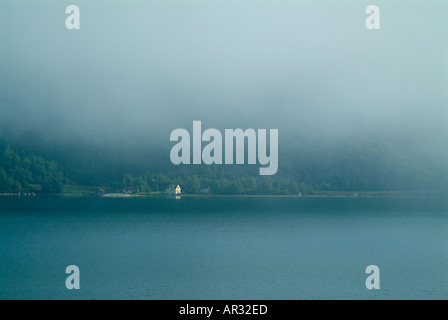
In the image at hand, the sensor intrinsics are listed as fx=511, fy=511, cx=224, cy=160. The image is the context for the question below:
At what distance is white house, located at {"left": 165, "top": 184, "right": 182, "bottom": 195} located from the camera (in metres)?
69.3

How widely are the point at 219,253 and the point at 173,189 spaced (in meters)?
33.4

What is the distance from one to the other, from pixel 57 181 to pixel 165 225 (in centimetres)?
2894

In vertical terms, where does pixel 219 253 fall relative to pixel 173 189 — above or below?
below

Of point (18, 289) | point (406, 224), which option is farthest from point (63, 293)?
point (406, 224)

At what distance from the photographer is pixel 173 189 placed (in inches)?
2778

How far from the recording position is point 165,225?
54188 millimetres

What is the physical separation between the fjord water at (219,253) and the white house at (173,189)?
9.10 ft

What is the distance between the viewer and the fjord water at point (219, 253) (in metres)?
27.3

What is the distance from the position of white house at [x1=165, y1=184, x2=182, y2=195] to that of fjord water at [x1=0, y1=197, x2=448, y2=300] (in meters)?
2.77

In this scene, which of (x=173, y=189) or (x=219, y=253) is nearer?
(x=219, y=253)

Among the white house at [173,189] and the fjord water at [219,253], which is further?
the white house at [173,189]

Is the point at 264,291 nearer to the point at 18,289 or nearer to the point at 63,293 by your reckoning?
Result: the point at 63,293

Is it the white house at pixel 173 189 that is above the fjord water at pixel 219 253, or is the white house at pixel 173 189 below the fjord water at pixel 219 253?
above
